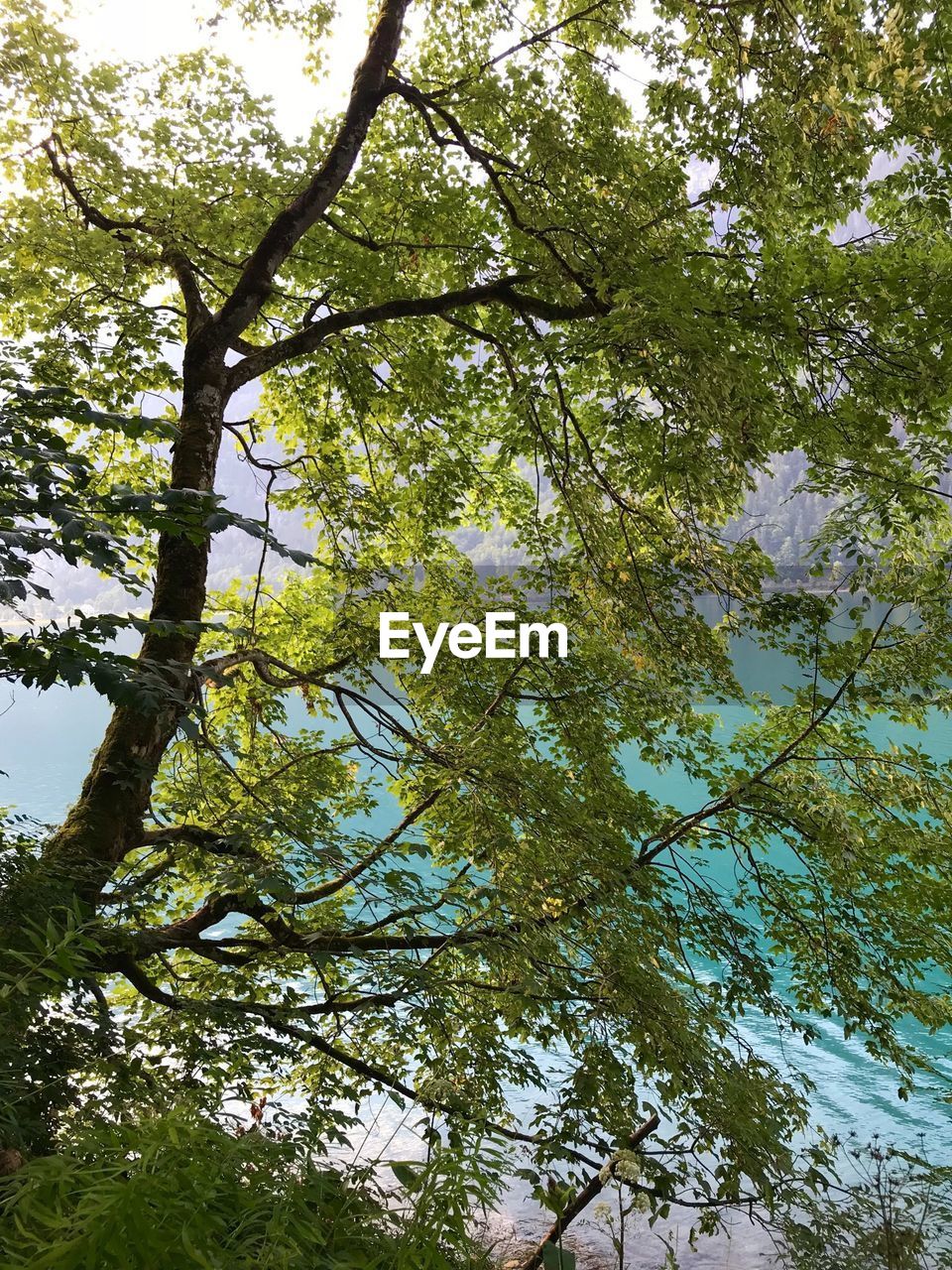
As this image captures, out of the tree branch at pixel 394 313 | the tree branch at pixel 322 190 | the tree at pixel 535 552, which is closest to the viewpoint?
the tree at pixel 535 552

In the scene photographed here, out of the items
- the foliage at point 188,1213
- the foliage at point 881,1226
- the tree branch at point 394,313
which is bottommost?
the foliage at point 881,1226

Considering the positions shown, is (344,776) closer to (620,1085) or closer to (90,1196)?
(620,1085)

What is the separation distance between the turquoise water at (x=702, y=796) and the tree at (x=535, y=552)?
123 cm

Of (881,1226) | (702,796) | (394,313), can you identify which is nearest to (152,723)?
(394,313)

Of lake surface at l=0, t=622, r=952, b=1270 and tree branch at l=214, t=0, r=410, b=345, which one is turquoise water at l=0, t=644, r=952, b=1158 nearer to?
lake surface at l=0, t=622, r=952, b=1270

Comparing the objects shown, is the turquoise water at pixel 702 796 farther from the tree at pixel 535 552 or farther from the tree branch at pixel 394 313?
the tree branch at pixel 394 313

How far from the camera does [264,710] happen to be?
808 cm

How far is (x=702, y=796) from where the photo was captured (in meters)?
30.6

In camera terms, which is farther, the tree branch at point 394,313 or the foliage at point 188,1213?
the tree branch at point 394,313

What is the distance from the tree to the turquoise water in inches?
48.4

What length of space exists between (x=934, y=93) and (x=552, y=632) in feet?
14.4

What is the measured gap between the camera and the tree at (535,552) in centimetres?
389

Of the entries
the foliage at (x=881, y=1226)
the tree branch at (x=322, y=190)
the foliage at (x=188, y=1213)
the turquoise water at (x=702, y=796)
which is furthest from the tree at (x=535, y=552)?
the turquoise water at (x=702, y=796)

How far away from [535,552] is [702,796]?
2531 centimetres
